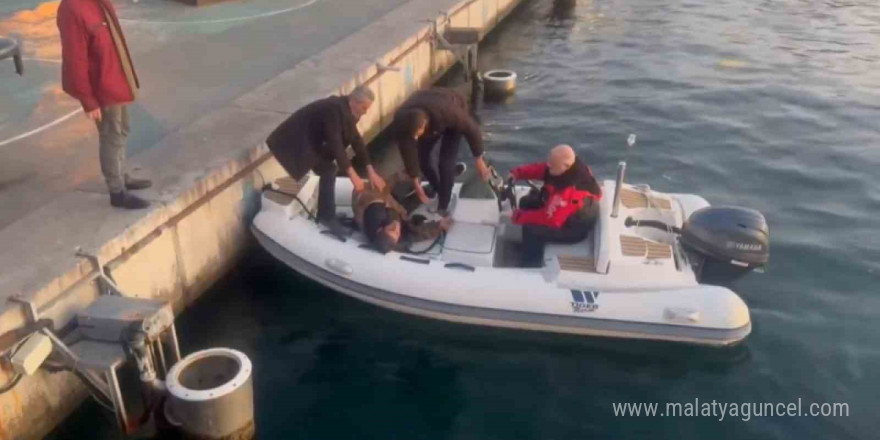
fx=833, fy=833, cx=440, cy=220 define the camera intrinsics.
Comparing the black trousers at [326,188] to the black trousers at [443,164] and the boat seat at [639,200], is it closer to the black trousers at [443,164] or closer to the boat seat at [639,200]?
the black trousers at [443,164]

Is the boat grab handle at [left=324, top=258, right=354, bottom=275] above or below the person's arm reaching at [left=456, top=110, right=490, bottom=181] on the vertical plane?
below

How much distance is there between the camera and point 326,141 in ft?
24.5

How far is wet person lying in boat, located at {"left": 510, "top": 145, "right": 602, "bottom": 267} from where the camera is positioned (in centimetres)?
712

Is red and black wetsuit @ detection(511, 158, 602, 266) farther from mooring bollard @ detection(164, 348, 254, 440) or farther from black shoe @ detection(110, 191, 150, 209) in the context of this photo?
black shoe @ detection(110, 191, 150, 209)

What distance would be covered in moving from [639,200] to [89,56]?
15.8 ft

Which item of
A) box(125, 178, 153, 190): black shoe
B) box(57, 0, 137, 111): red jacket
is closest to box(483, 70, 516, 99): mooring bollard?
box(125, 178, 153, 190): black shoe

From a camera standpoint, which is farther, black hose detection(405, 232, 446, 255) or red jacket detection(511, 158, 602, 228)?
black hose detection(405, 232, 446, 255)

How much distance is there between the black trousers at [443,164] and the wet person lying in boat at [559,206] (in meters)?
0.71

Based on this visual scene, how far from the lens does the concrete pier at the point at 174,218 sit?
598 centimetres

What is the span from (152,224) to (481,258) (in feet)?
9.20

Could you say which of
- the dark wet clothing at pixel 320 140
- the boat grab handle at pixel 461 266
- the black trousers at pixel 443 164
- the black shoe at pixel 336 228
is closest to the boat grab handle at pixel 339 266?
the black shoe at pixel 336 228

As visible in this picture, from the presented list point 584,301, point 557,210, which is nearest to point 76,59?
point 557,210

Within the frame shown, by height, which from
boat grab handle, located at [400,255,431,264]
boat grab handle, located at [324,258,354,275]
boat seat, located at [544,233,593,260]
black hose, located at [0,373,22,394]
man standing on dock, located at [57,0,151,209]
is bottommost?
boat grab handle, located at [324,258,354,275]

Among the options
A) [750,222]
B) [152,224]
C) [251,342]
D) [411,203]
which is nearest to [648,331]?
[750,222]
